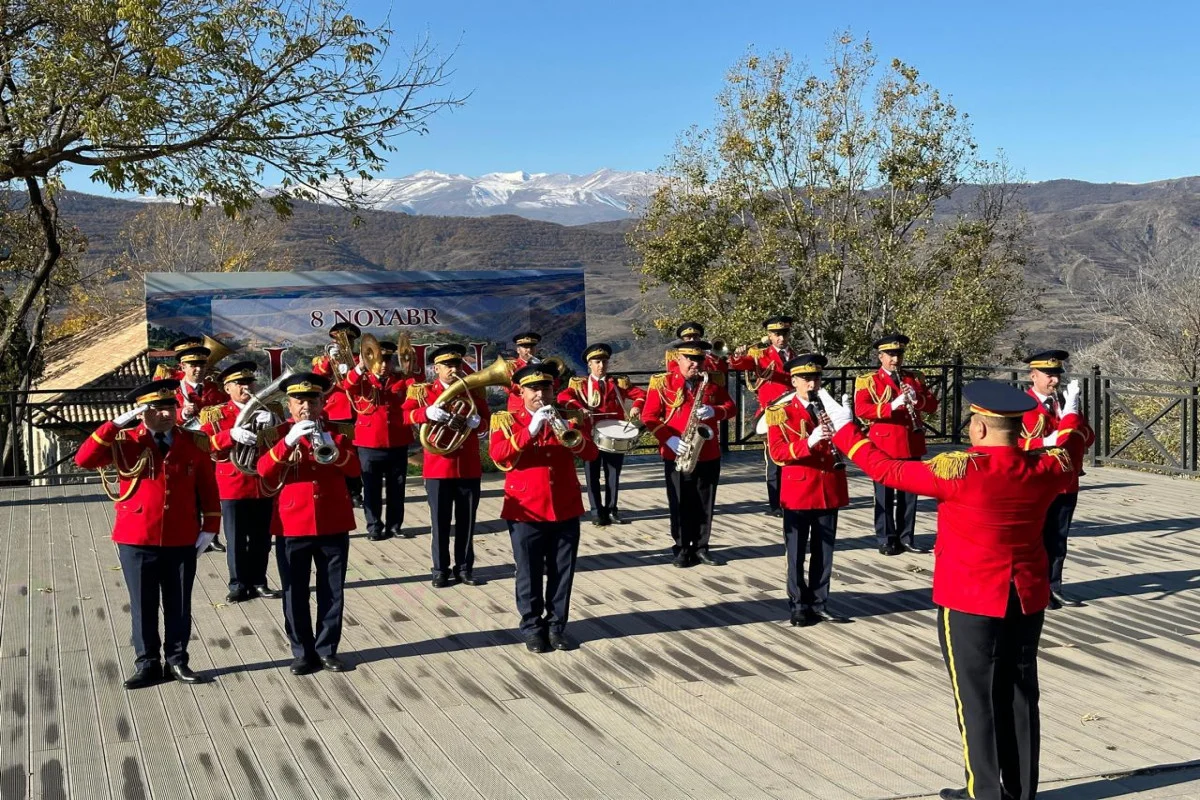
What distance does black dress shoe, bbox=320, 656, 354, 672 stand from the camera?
7.33m

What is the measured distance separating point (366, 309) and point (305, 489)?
809cm

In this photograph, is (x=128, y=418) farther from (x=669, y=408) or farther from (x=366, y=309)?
(x=366, y=309)

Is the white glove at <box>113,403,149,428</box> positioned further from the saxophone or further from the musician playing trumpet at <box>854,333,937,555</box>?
the musician playing trumpet at <box>854,333,937,555</box>

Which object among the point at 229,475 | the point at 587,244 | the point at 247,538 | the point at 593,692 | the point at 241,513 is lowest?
the point at 593,692

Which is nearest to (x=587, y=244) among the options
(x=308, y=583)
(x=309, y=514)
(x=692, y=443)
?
(x=692, y=443)

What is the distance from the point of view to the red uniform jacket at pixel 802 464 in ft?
26.9

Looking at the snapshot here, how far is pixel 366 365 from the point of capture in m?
11.4

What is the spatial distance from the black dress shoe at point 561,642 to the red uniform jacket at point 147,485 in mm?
2469

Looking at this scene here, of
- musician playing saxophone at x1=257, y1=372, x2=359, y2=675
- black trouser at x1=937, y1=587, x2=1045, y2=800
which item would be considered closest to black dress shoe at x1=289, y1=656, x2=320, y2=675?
musician playing saxophone at x1=257, y1=372, x2=359, y2=675

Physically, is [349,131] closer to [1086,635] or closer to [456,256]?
[1086,635]

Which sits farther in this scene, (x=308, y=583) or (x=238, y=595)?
(x=238, y=595)

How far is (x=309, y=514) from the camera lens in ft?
23.0

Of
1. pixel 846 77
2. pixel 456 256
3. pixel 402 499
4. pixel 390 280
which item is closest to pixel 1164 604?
pixel 402 499

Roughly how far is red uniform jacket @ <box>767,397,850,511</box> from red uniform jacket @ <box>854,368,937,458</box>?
2189 mm
